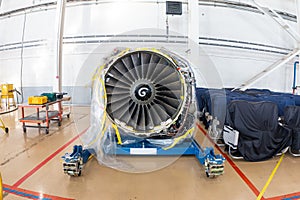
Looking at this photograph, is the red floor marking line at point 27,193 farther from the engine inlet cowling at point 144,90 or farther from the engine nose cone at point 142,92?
the engine nose cone at point 142,92

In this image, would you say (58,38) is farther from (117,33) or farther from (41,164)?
(41,164)

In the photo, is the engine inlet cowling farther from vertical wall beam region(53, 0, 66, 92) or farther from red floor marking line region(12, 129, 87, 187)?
vertical wall beam region(53, 0, 66, 92)

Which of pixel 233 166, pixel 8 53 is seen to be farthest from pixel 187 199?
pixel 8 53

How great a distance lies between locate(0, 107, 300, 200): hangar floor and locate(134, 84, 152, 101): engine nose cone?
1.26 meters

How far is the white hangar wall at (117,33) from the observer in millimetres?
8477

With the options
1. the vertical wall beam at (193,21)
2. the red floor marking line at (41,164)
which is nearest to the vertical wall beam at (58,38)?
the red floor marking line at (41,164)

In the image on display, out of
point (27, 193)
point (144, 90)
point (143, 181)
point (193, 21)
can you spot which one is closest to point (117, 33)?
point (193, 21)

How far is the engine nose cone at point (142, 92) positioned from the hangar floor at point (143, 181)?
1.26 meters

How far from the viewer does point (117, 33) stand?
8.57 meters

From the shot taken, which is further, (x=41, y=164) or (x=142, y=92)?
(x=41, y=164)

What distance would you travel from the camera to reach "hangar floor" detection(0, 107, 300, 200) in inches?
95.0

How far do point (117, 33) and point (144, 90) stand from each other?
6956 millimetres

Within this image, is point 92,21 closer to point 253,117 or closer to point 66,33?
point 66,33

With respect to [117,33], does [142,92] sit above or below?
below
